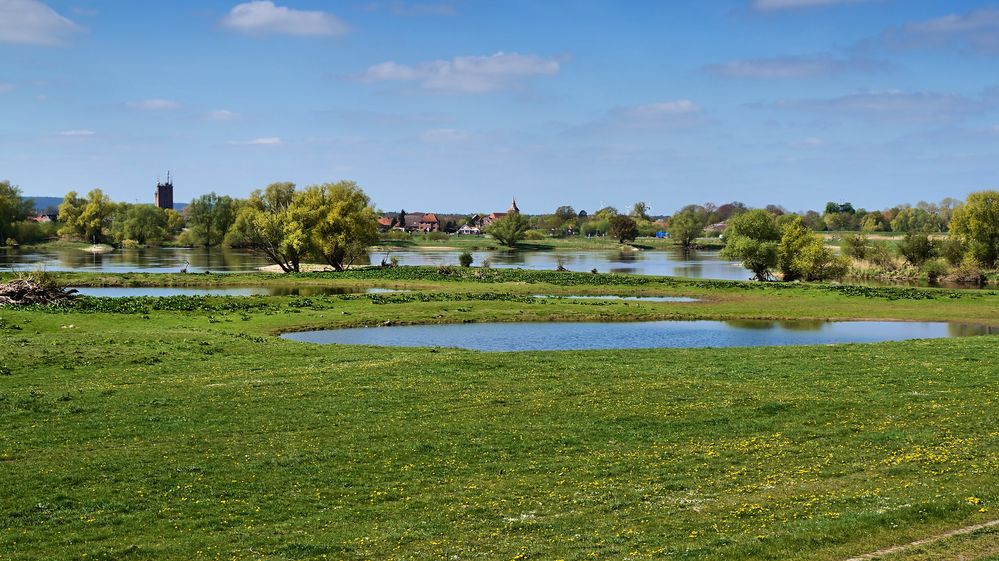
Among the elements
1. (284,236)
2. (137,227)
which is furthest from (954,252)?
(137,227)

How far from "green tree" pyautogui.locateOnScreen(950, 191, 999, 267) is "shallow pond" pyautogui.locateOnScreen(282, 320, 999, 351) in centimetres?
5676

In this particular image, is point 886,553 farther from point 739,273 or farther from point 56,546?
point 739,273

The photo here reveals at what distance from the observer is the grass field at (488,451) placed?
15.5 m

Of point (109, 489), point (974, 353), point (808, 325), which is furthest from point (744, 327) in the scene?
point (109, 489)

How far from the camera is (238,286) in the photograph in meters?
77.9

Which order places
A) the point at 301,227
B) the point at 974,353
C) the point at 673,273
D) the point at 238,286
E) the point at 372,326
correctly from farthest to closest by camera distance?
the point at 673,273 < the point at 301,227 < the point at 238,286 < the point at 372,326 < the point at 974,353

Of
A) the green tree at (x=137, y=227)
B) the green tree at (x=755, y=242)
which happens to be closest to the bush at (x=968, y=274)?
the green tree at (x=755, y=242)

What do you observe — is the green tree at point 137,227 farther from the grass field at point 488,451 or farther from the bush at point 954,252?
the grass field at point 488,451

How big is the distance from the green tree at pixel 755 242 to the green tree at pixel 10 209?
142 m

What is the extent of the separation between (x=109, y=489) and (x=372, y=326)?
33244mm

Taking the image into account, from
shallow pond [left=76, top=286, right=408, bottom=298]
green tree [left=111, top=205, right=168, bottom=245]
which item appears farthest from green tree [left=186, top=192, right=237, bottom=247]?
shallow pond [left=76, top=286, right=408, bottom=298]

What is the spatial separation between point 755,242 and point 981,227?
3227 centimetres

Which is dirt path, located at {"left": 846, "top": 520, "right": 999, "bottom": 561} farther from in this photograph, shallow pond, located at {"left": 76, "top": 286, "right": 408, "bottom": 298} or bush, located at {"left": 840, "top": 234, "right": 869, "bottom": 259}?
bush, located at {"left": 840, "top": 234, "right": 869, "bottom": 259}

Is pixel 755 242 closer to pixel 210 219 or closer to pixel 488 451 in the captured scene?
pixel 488 451
